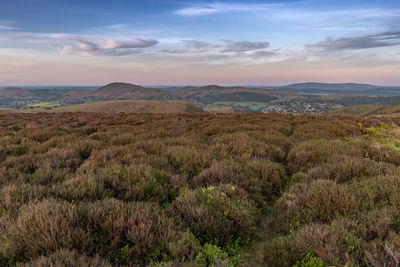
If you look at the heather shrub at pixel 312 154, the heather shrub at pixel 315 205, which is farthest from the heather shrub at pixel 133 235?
the heather shrub at pixel 312 154

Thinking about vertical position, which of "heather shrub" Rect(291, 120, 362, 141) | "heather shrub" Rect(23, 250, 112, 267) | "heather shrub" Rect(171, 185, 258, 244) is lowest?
"heather shrub" Rect(171, 185, 258, 244)

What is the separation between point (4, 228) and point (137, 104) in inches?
4290

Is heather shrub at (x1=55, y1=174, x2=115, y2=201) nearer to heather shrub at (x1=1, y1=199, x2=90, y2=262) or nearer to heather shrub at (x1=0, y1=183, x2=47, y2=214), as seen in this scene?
heather shrub at (x1=0, y1=183, x2=47, y2=214)

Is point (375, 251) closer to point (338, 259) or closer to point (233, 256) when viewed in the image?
point (338, 259)

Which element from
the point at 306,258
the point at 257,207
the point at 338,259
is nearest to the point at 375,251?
the point at 338,259

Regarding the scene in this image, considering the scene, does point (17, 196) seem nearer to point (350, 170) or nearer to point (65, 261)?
point (65, 261)

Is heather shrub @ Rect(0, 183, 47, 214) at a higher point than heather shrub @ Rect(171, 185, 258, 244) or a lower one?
higher

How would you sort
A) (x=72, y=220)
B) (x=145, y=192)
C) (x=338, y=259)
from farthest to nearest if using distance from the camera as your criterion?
(x=145, y=192), (x=72, y=220), (x=338, y=259)

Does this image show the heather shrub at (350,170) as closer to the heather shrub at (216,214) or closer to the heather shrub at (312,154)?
the heather shrub at (312,154)

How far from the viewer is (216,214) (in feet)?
11.0

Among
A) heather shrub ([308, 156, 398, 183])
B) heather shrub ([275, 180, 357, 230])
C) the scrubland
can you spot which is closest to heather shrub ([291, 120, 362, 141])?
the scrubland

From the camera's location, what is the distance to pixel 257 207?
421 centimetres

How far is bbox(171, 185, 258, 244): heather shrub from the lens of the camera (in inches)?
125

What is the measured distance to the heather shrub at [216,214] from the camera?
10.4ft
